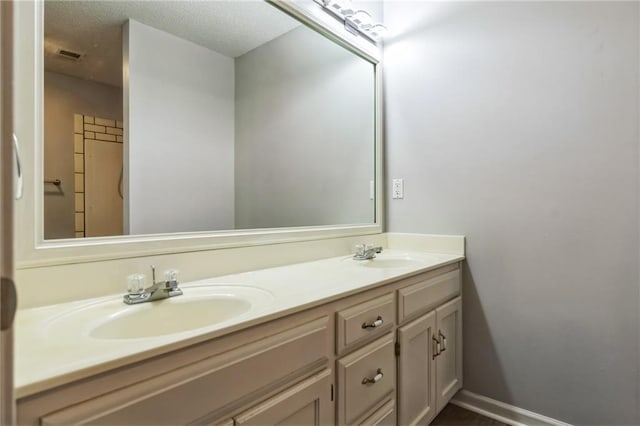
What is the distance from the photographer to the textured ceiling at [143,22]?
100 centimetres

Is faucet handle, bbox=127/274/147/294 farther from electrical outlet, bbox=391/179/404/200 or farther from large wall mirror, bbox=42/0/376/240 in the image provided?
electrical outlet, bbox=391/179/404/200

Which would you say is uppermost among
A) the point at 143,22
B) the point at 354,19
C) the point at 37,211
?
the point at 354,19

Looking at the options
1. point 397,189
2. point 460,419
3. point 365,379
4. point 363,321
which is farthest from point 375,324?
point 397,189

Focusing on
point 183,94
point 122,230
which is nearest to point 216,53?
point 183,94

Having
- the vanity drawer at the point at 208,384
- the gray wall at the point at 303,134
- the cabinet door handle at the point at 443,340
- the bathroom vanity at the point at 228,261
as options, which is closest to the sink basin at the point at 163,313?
the bathroom vanity at the point at 228,261

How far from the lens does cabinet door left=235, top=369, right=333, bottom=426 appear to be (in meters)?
0.75

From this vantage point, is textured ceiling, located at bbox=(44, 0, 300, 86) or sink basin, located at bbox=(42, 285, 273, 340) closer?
sink basin, located at bbox=(42, 285, 273, 340)

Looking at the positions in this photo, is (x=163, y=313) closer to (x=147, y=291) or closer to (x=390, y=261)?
(x=147, y=291)

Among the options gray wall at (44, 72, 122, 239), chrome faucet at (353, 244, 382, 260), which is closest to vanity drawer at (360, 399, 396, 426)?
chrome faucet at (353, 244, 382, 260)

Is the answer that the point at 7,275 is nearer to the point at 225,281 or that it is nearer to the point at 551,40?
the point at 225,281

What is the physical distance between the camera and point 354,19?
1.80 m

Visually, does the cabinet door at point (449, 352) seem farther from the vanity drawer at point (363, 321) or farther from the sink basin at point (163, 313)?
the sink basin at point (163, 313)

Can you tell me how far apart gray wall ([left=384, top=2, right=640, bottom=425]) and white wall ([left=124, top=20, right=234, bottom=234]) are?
1074 mm

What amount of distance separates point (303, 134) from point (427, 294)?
1090 mm
